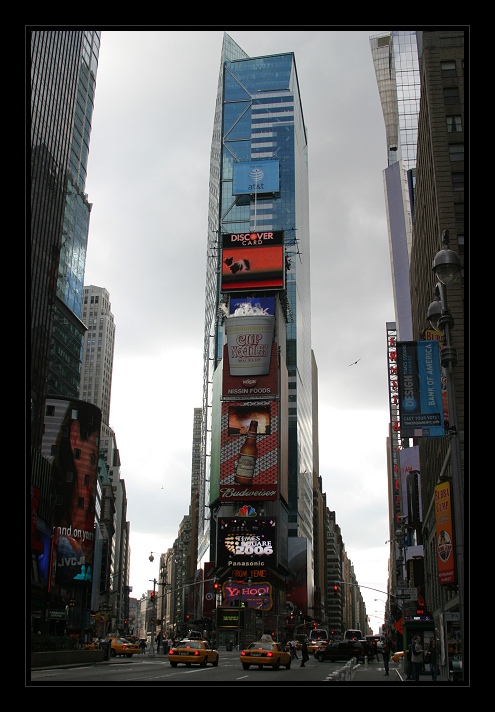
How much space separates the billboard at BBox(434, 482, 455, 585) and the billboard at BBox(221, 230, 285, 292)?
120 meters

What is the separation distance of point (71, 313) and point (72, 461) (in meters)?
49.2

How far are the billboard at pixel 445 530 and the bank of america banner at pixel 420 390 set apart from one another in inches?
367

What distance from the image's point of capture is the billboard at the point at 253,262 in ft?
520

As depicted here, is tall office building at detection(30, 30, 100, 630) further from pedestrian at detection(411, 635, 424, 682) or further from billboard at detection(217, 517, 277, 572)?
pedestrian at detection(411, 635, 424, 682)

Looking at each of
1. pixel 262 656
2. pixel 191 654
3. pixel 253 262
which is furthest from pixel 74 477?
pixel 253 262

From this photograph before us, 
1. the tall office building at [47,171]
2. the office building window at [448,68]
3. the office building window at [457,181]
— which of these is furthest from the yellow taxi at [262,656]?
the tall office building at [47,171]

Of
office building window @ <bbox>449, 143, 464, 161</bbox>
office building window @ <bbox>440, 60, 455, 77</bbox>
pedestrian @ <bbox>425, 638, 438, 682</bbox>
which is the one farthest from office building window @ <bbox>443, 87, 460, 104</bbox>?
pedestrian @ <bbox>425, 638, 438, 682</bbox>

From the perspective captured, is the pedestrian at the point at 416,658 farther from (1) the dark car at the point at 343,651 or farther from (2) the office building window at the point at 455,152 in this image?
(2) the office building window at the point at 455,152

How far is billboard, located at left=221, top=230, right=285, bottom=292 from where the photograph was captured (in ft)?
520

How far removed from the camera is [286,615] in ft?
435
